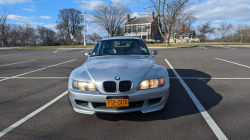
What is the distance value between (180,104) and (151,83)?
1.25 meters

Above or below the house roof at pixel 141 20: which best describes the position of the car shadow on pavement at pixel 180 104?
below

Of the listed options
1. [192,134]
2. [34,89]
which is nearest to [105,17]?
[34,89]

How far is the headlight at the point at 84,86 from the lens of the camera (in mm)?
2471

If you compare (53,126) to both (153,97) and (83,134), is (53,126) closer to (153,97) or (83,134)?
(83,134)

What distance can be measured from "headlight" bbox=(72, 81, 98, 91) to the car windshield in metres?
1.52

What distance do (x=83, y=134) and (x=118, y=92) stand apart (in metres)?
0.80

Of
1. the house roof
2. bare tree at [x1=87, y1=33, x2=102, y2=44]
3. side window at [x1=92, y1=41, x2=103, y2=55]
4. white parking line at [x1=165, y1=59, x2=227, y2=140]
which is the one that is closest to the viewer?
white parking line at [x1=165, y1=59, x2=227, y2=140]

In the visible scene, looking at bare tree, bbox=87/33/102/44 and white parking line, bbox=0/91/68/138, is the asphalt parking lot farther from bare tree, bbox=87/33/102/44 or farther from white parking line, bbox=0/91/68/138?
bare tree, bbox=87/33/102/44

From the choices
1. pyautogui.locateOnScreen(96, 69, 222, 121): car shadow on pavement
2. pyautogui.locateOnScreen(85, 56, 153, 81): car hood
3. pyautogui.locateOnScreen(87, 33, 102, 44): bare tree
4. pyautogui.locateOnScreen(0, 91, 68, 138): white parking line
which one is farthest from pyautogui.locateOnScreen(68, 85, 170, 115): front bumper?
pyautogui.locateOnScreen(87, 33, 102, 44): bare tree

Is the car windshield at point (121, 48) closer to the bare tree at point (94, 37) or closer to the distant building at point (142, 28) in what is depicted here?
the distant building at point (142, 28)

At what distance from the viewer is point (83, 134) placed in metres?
2.34

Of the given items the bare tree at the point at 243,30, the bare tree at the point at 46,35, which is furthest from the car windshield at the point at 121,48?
the bare tree at the point at 46,35

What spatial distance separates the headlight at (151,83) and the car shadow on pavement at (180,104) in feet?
2.08

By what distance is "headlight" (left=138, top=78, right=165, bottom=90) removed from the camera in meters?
2.46
